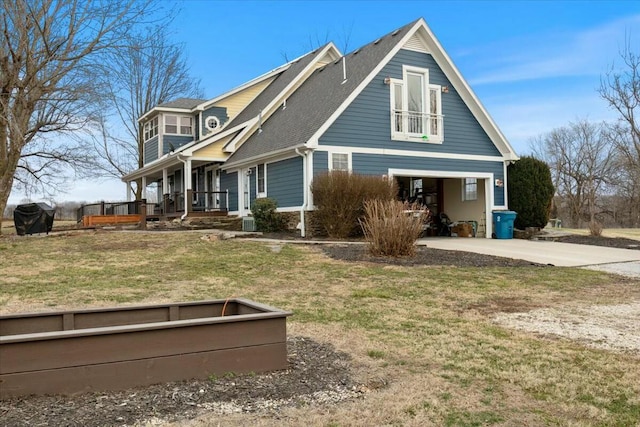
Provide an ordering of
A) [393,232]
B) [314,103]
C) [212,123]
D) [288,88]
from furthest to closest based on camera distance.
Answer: [212,123] < [288,88] < [314,103] < [393,232]

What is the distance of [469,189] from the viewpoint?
66.5 ft

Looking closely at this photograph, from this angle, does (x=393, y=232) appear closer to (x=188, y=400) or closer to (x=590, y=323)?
(x=590, y=323)

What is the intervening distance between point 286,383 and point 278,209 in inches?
542

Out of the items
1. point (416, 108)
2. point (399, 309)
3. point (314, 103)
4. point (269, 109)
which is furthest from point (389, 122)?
point (399, 309)

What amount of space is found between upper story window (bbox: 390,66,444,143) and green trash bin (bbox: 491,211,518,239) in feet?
10.8

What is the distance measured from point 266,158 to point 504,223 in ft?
27.4

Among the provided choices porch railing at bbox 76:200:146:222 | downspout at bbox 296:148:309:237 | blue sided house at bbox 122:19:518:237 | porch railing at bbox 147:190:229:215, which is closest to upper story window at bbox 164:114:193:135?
blue sided house at bbox 122:19:518:237

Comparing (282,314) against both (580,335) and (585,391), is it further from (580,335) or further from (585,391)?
(580,335)

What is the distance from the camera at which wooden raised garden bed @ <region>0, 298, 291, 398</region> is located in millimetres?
3393

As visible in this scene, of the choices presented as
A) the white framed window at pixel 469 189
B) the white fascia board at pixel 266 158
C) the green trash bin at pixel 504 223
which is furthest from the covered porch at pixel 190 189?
the green trash bin at pixel 504 223

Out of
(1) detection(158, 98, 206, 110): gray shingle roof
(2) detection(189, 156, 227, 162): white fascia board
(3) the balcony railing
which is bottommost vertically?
(2) detection(189, 156, 227, 162): white fascia board

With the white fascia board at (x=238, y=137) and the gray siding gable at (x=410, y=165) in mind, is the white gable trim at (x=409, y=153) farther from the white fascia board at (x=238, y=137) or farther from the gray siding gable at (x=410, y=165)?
the white fascia board at (x=238, y=137)

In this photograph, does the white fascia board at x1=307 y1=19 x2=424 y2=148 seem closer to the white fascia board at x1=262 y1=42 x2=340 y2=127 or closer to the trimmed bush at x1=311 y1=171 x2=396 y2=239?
the trimmed bush at x1=311 y1=171 x2=396 y2=239

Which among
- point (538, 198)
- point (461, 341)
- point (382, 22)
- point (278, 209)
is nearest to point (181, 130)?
point (278, 209)
